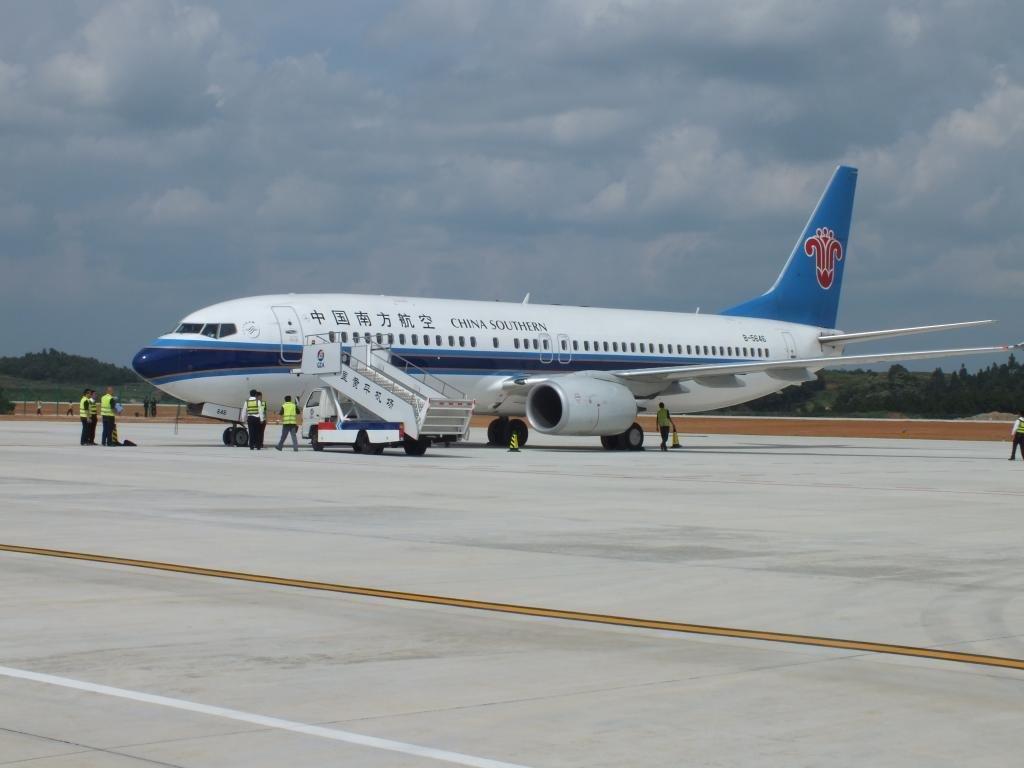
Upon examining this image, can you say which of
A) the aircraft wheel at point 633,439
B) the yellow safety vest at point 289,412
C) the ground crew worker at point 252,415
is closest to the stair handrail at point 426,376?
the yellow safety vest at point 289,412

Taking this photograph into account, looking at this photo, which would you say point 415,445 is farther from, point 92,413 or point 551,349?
point 92,413

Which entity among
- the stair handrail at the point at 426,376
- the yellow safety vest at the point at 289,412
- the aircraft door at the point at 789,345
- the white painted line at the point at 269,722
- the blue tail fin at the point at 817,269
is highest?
the blue tail fin at the point at 817,269

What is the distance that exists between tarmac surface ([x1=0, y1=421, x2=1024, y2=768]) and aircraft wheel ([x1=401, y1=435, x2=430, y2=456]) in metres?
12.6

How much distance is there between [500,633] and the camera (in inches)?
352

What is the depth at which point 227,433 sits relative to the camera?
3753 cm

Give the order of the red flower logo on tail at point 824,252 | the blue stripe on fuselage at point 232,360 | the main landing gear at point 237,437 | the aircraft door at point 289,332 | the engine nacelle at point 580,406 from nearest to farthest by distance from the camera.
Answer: the blue stripe on fuselage at point 232,360 → the aircraft door at point 289,332 → the engine nacelle at point 580,406 → the main landing gear at point 237,437 → the red flower logo on tail at point 824,252

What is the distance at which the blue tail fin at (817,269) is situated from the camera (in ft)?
160

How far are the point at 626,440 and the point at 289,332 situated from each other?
10.1 metres

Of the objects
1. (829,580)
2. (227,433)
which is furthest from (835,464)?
(829,580)

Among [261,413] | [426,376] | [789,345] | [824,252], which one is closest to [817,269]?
[824,252]

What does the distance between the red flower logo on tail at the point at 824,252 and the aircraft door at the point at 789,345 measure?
9.72 feet

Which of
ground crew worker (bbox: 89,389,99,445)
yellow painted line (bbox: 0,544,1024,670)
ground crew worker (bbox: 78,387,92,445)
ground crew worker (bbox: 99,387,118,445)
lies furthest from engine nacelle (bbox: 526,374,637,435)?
yellow painted line (bbox: 0,544,1024,670)

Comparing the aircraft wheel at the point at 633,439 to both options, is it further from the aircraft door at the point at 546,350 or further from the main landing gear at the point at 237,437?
the main landing gear at the point at 237,437

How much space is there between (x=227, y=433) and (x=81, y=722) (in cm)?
3167
